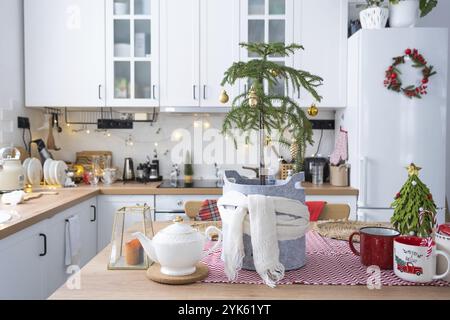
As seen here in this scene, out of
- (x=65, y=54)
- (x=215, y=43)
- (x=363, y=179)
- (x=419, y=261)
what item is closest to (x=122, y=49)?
(x=65, y=54)

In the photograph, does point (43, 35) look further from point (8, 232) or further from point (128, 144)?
point (8, 232)

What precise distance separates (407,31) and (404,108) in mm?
521

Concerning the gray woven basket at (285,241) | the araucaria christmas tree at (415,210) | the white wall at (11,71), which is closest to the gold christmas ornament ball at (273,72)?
the gray woven basket at (285,241)

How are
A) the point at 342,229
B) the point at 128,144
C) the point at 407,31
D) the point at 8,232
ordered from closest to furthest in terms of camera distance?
the point at 342,229 < the point at 8,232 < the point at 407,31 < the point at 128,144

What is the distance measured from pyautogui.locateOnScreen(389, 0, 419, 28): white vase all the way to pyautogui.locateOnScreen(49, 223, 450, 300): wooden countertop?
2.47 m

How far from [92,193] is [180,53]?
1.21 m

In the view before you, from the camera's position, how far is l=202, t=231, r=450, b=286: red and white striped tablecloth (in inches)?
39.4

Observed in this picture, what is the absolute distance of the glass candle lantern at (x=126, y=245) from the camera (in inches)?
43.4

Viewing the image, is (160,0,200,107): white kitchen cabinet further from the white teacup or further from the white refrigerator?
the white teacup

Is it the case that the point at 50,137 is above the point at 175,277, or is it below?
above

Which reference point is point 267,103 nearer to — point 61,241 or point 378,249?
point 378,249

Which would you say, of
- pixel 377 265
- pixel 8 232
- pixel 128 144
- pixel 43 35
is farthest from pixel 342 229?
pixel 43 35

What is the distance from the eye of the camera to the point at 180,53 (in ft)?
10.5
